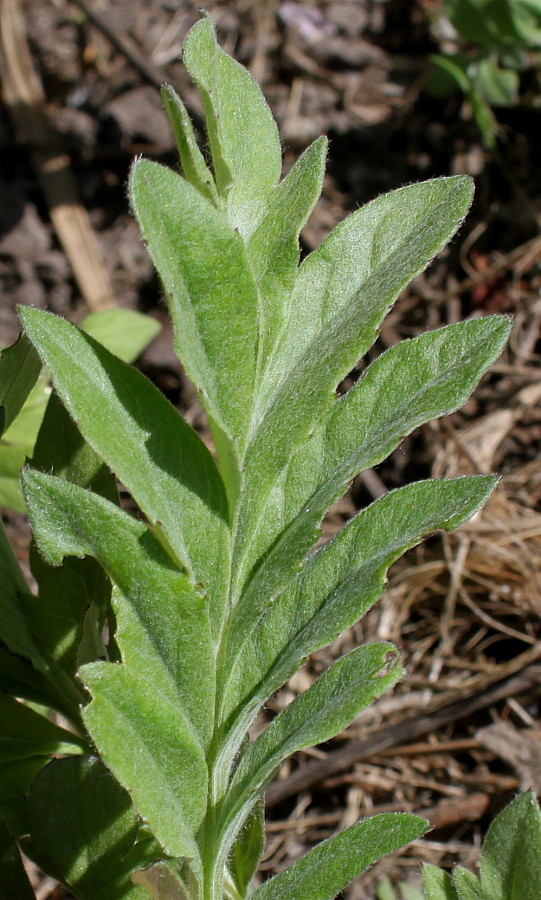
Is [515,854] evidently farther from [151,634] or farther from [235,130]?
[235,130]

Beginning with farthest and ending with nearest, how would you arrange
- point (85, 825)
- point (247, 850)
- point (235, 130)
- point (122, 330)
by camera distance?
point (122, 330) < point (247, 850) < point (85, 825) < point (235, 130)

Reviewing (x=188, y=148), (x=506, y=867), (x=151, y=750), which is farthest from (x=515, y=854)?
(x=188, y=148)

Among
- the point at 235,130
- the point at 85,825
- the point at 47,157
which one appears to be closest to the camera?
the point at 235,130

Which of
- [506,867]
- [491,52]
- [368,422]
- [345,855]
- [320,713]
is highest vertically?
[368,422]

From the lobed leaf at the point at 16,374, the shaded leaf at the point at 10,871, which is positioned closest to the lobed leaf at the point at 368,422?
the lobed leaf at the point at 16,374

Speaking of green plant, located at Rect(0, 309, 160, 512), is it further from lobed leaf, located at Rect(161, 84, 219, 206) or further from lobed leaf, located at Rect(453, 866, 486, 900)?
lobed leaf, located at Rect(453, 866, 486, 900)

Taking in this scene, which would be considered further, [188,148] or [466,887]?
[466,887]

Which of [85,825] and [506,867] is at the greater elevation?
[85,825]

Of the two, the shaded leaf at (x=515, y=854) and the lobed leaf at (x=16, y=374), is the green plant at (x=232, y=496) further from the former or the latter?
the shaded leaf at (x=515, y=854)
